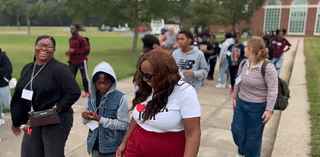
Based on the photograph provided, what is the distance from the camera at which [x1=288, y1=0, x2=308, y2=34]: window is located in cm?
6394

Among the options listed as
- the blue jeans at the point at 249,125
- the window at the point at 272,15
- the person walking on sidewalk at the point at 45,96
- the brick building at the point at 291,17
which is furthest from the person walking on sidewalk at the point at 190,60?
the window at the point at 272,15

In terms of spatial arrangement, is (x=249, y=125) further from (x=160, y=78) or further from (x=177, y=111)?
(x=160, y=78)

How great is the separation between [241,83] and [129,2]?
16148mm

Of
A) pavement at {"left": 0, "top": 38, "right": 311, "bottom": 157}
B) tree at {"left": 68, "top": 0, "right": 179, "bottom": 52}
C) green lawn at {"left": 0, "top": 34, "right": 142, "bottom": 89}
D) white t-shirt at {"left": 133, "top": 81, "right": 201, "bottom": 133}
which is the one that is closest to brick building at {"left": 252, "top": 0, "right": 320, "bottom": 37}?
tree at {"left": 68, "top": 0, "right": 179, "bottom": 52}

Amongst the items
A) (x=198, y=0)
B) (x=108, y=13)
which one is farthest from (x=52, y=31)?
(x=108, y=13)

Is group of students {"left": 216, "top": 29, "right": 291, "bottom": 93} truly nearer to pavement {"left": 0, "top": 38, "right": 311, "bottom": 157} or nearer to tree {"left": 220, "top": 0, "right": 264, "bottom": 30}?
pavement {"left": 0, "top": 38, "right": 311, "bottom": 157}

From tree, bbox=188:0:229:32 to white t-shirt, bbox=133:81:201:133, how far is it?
31.5m

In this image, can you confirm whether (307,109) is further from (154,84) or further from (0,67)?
(0,67)

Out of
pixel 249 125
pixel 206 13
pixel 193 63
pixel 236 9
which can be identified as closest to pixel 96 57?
pixel 193 63

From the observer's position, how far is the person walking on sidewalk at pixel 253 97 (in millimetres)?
3350

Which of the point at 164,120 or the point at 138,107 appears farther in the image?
the point at 138,107

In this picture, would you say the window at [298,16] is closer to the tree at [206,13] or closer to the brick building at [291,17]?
the brick building at [291,17]

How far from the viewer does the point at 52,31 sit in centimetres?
5034

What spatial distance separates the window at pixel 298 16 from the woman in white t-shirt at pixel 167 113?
233ft
